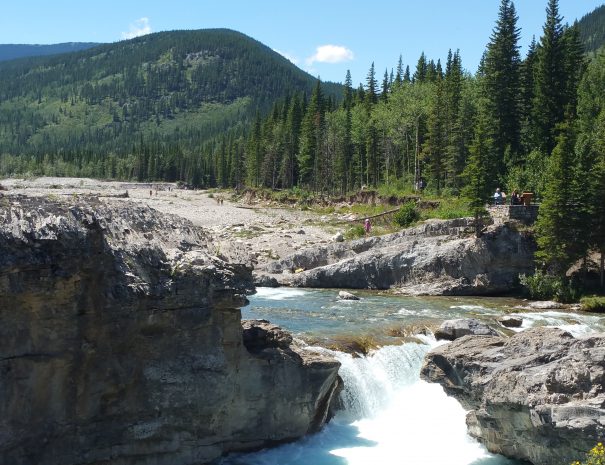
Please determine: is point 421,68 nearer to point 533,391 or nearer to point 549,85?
point 549,85

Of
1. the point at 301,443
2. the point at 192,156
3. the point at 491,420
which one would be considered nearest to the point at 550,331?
the point at 491,420

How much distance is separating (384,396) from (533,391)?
6581mm

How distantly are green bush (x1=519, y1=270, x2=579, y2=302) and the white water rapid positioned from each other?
16.5 meters

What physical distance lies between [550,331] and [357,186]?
241 feet

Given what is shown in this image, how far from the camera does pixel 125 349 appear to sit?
15.8 metres

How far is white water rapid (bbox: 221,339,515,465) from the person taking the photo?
18.7 metres

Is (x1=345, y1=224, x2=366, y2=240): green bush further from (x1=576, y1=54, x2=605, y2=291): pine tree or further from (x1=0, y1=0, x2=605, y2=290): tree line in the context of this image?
(x1=576, y1=54, x2=605, y2=291): pine tree

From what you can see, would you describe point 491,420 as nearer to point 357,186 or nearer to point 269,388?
point 269,388

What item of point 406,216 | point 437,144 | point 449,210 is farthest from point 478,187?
point 437,144

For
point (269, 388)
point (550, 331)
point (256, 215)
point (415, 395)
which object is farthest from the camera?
point (256, 215)

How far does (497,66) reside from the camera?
64812 mm

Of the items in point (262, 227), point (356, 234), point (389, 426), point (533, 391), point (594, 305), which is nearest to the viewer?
point (533, 391)

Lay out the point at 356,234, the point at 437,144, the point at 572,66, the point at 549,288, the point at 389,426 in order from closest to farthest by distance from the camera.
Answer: the point at 389,426 → the point at 549,288 → the point at 356,234 → the point at 572,66 → the point at 437,144

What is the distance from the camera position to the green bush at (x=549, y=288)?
124 ft
